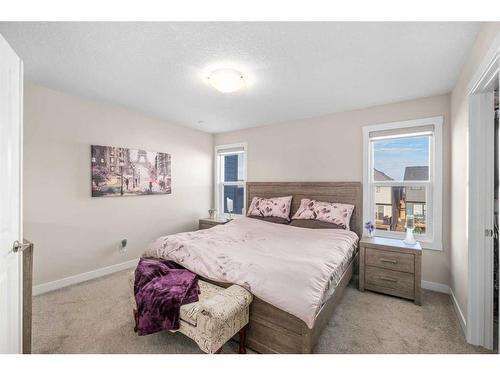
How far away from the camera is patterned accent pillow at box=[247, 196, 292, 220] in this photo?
3512 millimetres

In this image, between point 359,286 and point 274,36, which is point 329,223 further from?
point 274,36

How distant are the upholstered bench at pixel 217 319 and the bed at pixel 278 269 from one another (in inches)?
3.4

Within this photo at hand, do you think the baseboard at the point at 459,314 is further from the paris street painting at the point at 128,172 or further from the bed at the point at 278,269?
the paris street painting at the point at 128,172

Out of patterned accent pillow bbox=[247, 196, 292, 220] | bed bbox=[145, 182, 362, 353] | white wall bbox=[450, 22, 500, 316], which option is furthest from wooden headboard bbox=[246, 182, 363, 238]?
white wall bbox=[450, 22, 500, 316]

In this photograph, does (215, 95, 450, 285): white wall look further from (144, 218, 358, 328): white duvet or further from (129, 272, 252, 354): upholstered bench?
(129, 272, 252, 354): upholstered bench

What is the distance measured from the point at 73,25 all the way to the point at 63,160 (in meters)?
1.74

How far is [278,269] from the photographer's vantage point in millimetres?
1701

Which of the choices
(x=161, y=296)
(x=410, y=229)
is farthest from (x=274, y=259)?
(x=410, y=229)

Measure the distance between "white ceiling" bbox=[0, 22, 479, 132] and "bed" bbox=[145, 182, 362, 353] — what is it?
5.11 ft

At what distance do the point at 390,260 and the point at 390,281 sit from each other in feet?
0.74

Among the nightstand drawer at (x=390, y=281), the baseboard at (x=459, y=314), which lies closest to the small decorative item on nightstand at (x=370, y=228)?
the nightstand drawer at (x=390, y=281)

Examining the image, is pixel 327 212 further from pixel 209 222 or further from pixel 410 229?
pixel 209 222
